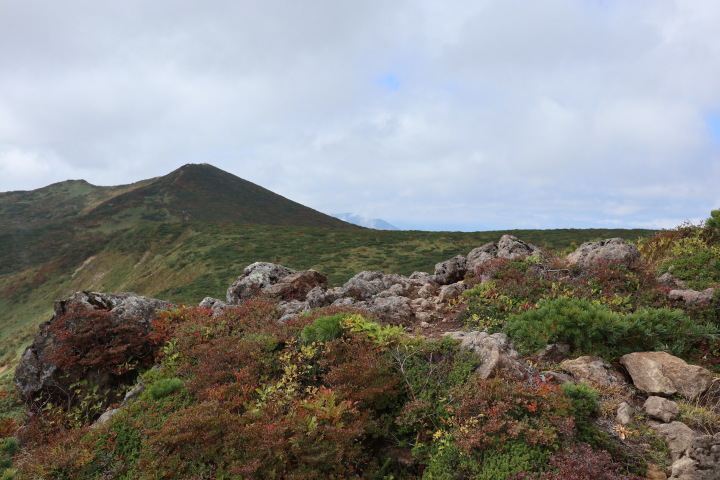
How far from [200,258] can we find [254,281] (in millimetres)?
27205

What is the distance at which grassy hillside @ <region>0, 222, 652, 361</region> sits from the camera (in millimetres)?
33281

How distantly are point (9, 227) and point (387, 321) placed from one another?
321 ft

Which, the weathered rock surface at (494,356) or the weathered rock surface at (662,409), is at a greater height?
the weathered rock surface at (494,356)

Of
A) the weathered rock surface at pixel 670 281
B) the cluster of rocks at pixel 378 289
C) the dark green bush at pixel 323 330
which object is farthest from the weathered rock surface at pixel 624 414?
the weathered rock surface at pixel 670 281

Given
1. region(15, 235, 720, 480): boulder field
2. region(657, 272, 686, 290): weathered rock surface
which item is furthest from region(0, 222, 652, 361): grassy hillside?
region(657, 272, 686, 290): weathered rock surface

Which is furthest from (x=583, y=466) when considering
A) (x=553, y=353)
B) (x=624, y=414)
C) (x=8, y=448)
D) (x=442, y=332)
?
(x=8, y=448)

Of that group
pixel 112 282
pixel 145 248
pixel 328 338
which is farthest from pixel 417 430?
pixel 145 248

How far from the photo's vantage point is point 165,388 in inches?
298

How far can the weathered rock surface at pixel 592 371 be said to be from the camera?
6.28 m

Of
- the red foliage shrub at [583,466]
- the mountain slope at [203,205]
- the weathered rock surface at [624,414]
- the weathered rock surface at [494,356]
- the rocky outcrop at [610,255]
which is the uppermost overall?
the mountain slope at [203,205]

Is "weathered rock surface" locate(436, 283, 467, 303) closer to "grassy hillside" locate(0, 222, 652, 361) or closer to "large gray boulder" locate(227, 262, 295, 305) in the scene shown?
"large gray boulder" locate(227, 262, 295, 305)

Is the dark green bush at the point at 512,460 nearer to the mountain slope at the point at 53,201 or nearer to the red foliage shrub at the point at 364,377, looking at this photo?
the red foliage shrub at the point at 364,377

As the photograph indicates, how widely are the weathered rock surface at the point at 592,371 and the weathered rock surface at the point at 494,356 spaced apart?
91 cm

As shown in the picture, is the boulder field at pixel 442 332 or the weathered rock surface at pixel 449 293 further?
the weathered rock surface at pixel 449 293
